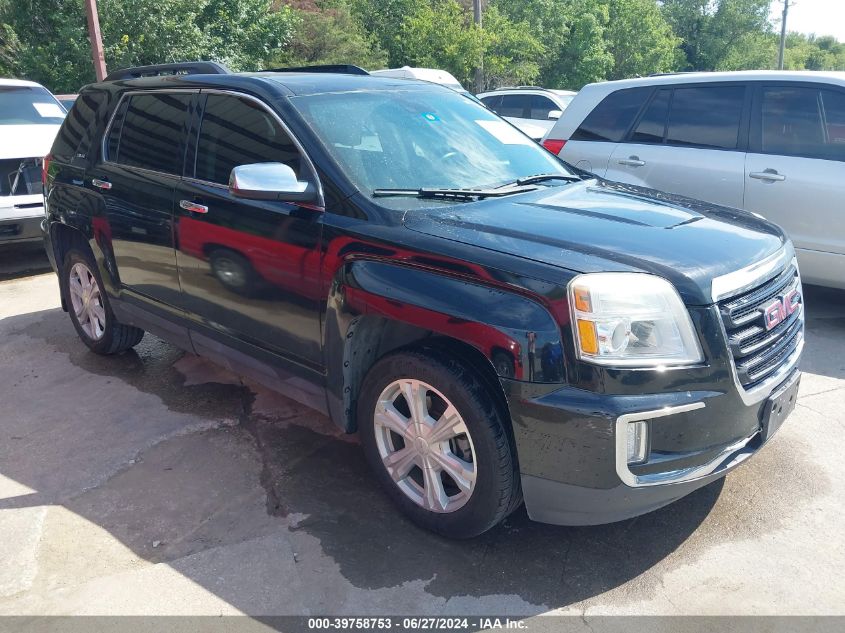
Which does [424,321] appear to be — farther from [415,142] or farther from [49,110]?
[49,110]

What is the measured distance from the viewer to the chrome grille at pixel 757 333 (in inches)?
106

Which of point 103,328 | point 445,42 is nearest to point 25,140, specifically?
point 103,328

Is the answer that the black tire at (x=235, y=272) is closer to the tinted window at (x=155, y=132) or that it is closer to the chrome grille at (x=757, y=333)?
the tinted window at (x=155, y=132)

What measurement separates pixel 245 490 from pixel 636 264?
2058 millimetres

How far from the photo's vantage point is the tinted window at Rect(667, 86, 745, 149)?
18.9 feet

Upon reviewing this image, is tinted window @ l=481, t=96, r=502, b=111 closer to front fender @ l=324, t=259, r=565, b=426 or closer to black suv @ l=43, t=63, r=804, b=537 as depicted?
black suv @ l=43, t=63, r=804, b=537

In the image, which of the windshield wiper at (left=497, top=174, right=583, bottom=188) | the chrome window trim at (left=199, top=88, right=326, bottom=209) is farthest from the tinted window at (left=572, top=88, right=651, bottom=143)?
the chrome window trim at (left=199, top=88, right=326, bottom=209)

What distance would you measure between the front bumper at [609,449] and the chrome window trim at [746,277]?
36 centimetres

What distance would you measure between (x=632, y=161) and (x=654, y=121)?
0.39 m

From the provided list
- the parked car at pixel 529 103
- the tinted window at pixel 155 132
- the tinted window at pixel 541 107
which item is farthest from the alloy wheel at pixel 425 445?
the tinted window at pixel 541 107

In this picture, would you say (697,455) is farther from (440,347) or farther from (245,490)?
(245,490)

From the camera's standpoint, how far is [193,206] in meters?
3.87

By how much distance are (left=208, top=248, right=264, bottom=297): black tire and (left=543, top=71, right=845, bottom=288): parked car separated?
3698mm

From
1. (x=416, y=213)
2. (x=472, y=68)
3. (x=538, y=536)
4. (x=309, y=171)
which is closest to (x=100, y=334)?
(x=309, y=171)
